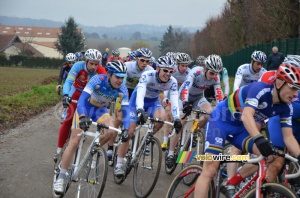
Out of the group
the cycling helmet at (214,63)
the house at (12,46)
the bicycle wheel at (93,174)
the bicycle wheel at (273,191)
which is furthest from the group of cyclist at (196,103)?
the house at (12,46)

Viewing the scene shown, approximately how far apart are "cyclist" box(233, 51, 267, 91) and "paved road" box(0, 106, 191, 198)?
279 cm

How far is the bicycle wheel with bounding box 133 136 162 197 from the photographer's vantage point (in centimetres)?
715

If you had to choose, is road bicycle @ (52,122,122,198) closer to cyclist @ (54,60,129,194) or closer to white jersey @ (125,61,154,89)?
cyclist @ (54,60,129,194)

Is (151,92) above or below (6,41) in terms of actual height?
above

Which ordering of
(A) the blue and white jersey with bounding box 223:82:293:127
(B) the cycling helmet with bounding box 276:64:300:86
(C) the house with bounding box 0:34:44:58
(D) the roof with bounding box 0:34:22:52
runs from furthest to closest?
(D) the roof with bounding box 0:34:22:52 < (C) the house with bounding box 0:34:44:58 < (A) the blue and white jersey with bounding box 223:82:293:127 < (B) the cycling helmet with bounding box 276:64:300:86

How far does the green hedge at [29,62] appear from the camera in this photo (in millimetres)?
75062

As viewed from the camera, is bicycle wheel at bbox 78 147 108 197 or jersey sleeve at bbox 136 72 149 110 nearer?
bicycle wheel at bbox 78 147 108 197

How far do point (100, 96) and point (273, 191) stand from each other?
3661 mm

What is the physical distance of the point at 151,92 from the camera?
28.4 feet

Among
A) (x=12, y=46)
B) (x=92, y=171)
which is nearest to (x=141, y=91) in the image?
(x=92, y=171)

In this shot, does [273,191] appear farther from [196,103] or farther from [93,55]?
[196,103]

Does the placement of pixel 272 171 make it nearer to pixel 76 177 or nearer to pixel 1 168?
pixel 76 177

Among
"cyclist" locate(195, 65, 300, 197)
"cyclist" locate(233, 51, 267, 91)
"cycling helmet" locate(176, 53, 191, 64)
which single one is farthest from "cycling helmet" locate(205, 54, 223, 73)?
"cyclist" locate(195, 65, 300, 197)

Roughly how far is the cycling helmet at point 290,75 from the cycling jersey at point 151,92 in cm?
316
